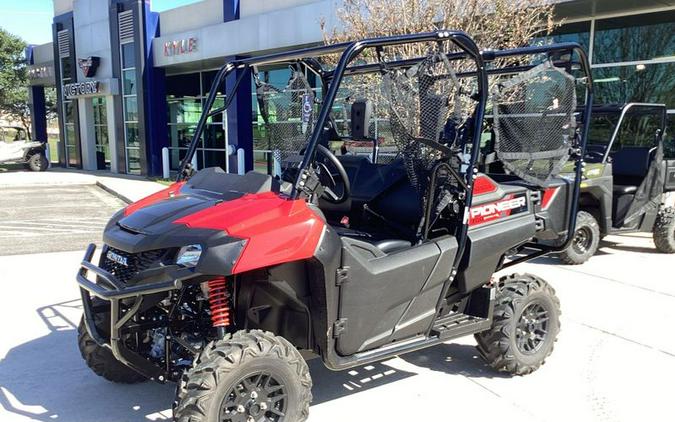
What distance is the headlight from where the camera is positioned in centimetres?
287

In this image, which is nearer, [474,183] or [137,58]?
[474,183]

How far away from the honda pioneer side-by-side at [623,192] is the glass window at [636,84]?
3228 mm

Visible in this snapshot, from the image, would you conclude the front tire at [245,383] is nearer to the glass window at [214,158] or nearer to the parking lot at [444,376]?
the parking lot at [444,376]

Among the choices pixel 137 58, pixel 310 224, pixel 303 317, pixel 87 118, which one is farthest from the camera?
pixel 87 118

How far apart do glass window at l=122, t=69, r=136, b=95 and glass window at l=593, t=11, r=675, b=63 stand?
48.2 ft

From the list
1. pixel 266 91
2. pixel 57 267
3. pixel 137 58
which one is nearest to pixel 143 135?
pixel 137 58

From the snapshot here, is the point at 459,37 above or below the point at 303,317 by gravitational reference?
above

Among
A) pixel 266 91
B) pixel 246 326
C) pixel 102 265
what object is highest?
pixel 266 91

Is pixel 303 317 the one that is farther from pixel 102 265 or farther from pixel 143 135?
pixel 143 135

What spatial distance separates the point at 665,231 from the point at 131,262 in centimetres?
730

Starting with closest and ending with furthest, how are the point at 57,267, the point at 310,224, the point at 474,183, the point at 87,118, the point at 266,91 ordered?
the point at 310,224
the point at 474,183
the point at 266,91
the point at 57,267
the point at 87,118

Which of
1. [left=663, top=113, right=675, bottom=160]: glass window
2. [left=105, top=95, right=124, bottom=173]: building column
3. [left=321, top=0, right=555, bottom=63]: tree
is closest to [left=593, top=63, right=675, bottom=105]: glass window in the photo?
[left=663, top=113, right=675, bottom=160]: glass window

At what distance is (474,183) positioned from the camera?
12.4 ft

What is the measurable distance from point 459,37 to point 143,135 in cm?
1823
